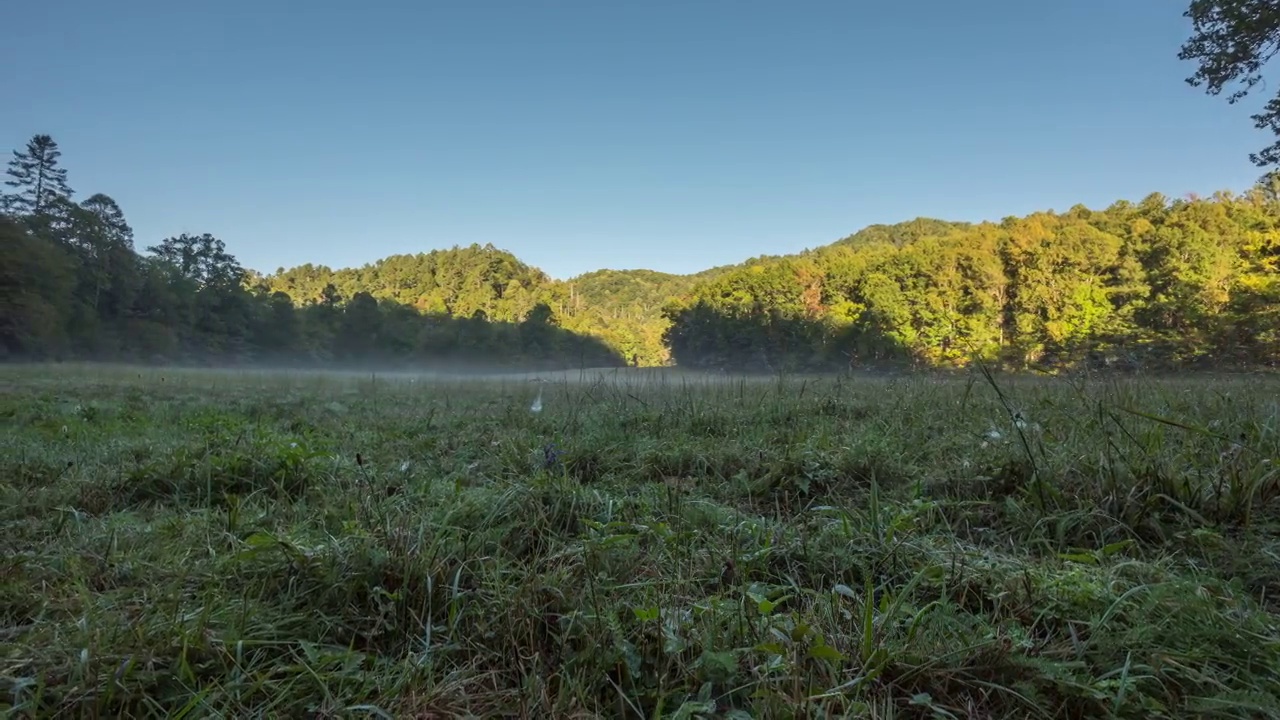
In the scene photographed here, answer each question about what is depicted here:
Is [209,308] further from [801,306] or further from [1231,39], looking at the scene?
[1231,39]

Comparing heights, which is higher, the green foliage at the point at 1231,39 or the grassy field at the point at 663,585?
the green foliage at the point at 1231,39

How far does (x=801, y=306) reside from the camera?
153 feet

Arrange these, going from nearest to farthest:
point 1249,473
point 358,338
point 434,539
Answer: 1. point 434,539
2. point 1249,473
3. point 358,338

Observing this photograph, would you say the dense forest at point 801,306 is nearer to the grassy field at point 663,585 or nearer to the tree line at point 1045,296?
the tree line at point 1045,296

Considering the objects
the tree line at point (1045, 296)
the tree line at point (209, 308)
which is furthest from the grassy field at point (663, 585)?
the tree line at point (209, 308)

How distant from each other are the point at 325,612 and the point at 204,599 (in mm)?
313

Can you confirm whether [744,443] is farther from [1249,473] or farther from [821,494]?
[1249,473]

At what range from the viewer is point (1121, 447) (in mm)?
2631

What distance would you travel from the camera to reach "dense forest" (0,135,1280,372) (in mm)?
26250

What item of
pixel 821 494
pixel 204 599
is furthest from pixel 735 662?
pixel 821 494

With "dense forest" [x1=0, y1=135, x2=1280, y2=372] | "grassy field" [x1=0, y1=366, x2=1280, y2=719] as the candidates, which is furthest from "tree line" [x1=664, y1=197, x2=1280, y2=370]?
"grassy field" [x1=0, y1=366, x2=1280, y2=719]

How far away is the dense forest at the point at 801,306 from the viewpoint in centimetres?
2625

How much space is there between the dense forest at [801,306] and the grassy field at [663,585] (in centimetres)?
1546

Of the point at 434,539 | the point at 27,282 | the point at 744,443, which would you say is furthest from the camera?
the point at 27,282
